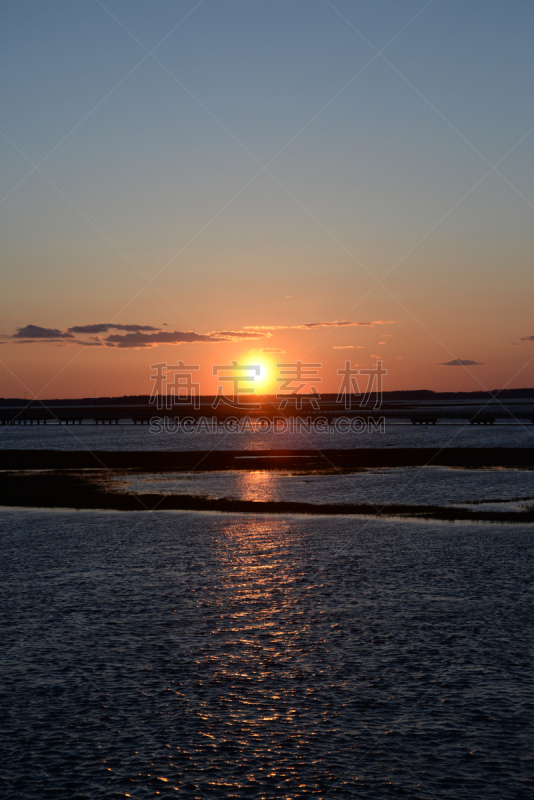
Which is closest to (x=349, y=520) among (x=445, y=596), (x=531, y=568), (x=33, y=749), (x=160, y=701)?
(x=531, y=568)

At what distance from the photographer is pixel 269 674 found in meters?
14.0

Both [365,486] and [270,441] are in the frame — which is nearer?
[365,486]

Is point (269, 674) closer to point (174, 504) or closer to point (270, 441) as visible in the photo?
point (174, 504)

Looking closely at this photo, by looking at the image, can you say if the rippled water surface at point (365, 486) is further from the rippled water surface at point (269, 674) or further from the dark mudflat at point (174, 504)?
the rippled water surface at point (269, 674)

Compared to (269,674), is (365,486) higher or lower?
higher

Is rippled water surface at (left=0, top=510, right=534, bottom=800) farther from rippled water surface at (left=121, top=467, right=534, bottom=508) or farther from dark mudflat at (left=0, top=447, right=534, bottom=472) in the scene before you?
dark mudflat at (left=0, top=447, right=534, bottom=472)

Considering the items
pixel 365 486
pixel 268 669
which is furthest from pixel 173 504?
pixel 268 669

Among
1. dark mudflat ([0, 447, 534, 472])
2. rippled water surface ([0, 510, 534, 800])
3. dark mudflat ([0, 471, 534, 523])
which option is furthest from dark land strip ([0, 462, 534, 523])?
dark mudflat ([0, 447, 534, 472])

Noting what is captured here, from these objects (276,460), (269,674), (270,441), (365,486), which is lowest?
(269,674)

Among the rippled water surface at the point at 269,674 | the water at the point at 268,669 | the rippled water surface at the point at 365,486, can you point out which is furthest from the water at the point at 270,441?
the rippled water surface at the point at 269,674

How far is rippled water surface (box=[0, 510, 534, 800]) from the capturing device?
10.3 meters

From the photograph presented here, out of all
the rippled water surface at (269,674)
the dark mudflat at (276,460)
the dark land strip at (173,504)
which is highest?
the dark mudflat at (276,460)

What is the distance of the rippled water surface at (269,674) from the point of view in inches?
405

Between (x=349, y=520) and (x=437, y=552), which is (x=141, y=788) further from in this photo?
(x=349, y=520)
